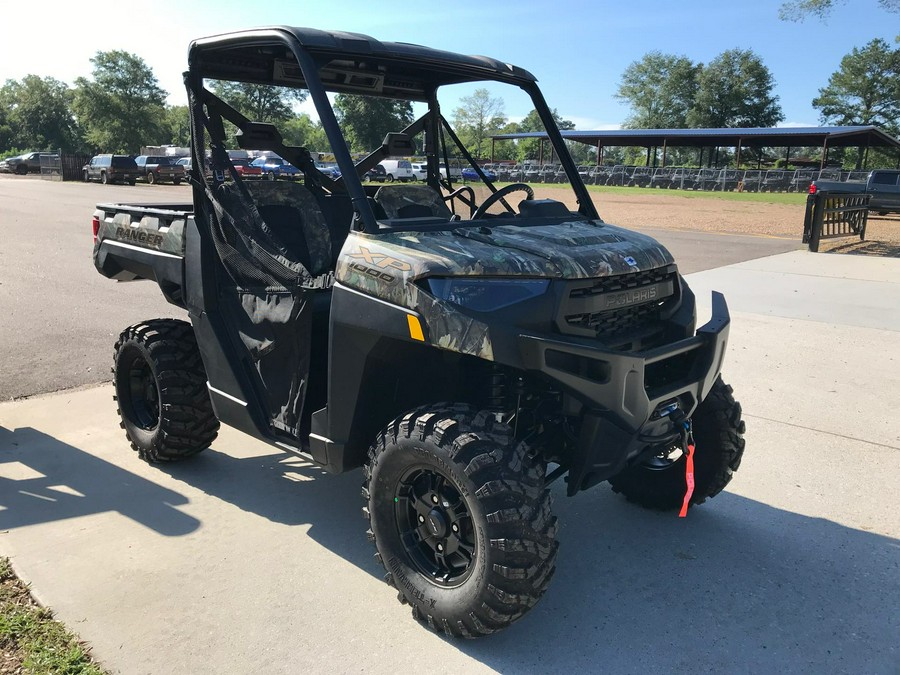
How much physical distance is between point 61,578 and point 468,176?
3.04m

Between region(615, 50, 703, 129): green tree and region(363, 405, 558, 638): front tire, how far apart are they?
94761 millimetres

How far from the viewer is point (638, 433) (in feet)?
8.91

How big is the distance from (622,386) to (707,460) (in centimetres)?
130

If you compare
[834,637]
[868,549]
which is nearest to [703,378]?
[834,637]

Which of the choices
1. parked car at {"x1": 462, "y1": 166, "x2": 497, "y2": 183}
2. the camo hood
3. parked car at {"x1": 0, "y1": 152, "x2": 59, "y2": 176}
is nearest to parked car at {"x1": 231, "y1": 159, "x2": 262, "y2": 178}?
the camo hood

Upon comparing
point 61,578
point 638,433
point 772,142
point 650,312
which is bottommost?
point 61,578

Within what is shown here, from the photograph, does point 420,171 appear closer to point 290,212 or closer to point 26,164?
point 290,212

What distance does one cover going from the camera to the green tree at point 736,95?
83.2 metres

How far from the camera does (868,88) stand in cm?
7531

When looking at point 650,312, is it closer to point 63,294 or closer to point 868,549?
point 868,549

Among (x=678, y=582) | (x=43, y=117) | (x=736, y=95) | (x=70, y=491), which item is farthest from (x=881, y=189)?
(x=43, y=117)

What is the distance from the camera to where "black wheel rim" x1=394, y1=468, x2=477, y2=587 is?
2.72m

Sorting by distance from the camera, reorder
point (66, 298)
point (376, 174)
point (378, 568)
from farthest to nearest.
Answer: point (66, 298) → point (376, 174) → point (378, 568)

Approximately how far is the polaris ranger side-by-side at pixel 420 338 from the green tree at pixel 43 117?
92158mm
